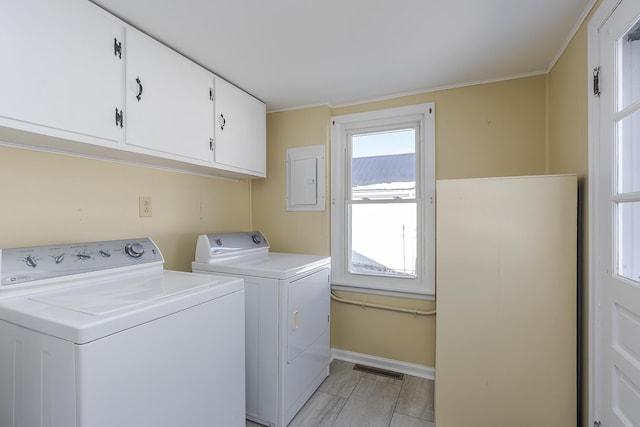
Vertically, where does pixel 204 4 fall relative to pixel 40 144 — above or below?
above

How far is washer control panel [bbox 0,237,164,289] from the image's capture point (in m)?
1.18

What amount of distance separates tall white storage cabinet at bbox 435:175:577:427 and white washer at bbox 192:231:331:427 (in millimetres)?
828

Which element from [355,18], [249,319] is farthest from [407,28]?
[249,319]

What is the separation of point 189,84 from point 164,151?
46 centimetres

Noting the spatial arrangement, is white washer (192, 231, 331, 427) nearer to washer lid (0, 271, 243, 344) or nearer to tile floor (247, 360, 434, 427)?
tile floor (247, 360, 434, 427)

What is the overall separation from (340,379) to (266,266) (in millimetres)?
1137

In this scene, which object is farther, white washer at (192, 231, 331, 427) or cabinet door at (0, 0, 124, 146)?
white washer at (192, 231, 331, 427)

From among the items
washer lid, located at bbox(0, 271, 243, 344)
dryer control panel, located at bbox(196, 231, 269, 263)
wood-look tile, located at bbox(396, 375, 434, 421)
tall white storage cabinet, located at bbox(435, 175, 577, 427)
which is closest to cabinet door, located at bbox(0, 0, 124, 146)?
washer lid, located at bbox(0, 271, 243, 344)

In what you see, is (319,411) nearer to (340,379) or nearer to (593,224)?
(340,379)

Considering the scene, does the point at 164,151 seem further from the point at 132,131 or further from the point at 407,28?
the point at 407,28

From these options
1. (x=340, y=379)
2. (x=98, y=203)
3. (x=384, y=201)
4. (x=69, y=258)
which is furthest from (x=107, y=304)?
(x=384, y=201)

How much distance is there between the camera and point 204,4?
4.49 ft

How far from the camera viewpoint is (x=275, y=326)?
1783 mm

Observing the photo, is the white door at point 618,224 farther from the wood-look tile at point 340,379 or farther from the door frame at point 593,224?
the wood-look tile at point 340,379
